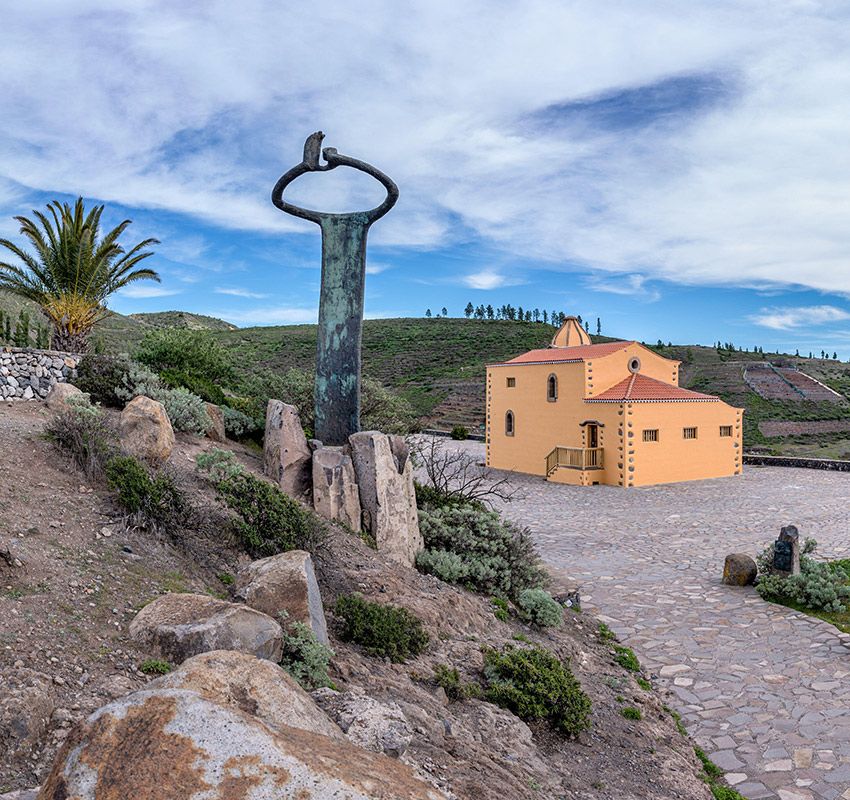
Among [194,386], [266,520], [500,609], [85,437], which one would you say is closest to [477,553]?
[500,609]

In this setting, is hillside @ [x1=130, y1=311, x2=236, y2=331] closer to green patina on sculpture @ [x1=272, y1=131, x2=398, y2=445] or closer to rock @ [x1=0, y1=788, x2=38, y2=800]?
green patina on sculpture @ [x1=272, y1=131, x2=398, y2=445]

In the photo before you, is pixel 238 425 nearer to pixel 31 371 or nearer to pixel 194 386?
pixel 194 386

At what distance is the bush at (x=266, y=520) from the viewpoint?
18.7ft

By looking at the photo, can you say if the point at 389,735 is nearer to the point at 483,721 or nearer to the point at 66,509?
the point at 483,721

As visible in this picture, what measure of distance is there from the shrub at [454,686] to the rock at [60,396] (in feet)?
15.6

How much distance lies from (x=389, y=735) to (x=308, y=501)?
434cm

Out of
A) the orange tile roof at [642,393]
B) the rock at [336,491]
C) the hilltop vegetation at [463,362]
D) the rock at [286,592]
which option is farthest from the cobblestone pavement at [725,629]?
the hilltop vegetation at [463,362]

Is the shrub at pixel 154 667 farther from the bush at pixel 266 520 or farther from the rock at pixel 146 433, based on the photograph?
the rock at pixel 146 433

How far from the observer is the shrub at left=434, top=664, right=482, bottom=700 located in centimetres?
484

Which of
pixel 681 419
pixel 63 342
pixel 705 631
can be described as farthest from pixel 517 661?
pixel 681 419

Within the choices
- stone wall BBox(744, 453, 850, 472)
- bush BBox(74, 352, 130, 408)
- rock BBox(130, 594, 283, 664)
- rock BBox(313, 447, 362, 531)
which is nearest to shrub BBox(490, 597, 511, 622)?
rock BBox(313, 447, 362, 531)

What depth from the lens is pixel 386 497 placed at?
7484 millimetres

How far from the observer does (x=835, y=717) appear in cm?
550

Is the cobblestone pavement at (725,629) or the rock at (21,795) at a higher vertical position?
the rock at (21,795)
